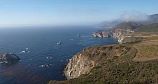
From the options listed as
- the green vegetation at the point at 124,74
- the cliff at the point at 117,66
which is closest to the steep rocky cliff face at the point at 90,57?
the cliff at the point at 117,66

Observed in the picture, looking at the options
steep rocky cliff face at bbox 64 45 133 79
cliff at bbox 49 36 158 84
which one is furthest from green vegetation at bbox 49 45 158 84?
steep rocky cliff face at bbox 64 45 133 79

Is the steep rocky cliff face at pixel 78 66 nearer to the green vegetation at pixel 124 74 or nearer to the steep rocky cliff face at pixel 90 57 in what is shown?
the steep rocky cliff face at pixel 90 57

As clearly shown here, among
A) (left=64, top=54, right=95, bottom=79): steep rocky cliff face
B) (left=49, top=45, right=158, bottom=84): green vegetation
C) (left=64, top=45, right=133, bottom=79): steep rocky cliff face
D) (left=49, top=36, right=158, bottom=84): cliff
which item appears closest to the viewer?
(left=49, top=45, right=158, bottom=84): green vegetation

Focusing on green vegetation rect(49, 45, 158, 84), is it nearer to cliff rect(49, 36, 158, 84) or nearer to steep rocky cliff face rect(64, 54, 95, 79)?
cliff rect(49, 36, 158, 84)

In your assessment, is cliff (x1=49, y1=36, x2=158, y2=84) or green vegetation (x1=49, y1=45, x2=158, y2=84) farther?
cliff (x1=49, y1=36, x2=158, y2=84)

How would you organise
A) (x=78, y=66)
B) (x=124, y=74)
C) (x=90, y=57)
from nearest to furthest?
1. (x=124, y=74)
2. (x=90, y=57)
3. (x=78, y=66)

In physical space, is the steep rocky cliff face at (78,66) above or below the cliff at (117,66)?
below

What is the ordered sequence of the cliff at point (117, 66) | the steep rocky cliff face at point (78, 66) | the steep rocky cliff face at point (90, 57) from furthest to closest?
the steep rocky cliff face at point (90, 57) → the steep rocky cliff face at point (78, 66) → the cliff at point (117, 66)

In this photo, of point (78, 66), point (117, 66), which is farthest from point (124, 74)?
point (78, 66)

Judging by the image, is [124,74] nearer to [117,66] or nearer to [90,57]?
[117,66]

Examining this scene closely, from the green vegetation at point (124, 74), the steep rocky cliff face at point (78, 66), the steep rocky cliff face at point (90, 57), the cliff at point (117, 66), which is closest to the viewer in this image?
the green vegetation at point (124, 74)

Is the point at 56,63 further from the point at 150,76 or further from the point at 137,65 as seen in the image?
the point at 150,76

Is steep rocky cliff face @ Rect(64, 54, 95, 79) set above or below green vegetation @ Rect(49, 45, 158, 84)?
below
